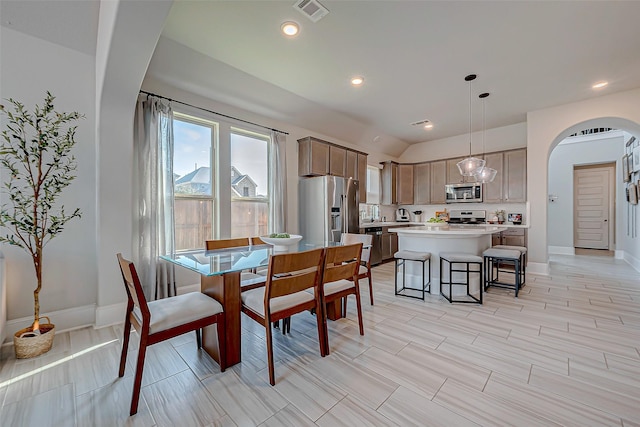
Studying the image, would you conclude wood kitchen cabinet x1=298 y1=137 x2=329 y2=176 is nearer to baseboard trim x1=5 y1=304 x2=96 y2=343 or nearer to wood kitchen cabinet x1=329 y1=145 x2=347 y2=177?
wood kitchen cabinet x1=329 y1=145 x2=347 y2=177

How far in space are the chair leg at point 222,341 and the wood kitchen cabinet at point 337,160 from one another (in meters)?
3.61

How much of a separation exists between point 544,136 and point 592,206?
4.39m

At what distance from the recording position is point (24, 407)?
153cm

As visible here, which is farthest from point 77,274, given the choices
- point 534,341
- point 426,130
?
point 426,130

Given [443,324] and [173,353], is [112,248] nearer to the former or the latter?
[173,353]

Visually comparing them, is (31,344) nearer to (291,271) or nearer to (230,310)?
(230,310)

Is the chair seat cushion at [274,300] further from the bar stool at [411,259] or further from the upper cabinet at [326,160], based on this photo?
the upper cabinet at [326,160]

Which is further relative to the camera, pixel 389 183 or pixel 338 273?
pixel 389 183

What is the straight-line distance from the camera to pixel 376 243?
5.59 meters

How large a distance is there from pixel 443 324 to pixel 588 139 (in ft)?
25.9

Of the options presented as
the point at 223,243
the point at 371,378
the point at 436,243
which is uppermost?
the point at 223,243

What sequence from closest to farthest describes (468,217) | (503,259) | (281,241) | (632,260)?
(281,241) < (503,259) < (632,260) < (468,217)

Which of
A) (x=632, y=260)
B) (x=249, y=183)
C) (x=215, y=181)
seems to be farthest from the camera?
(x=632, y=260)

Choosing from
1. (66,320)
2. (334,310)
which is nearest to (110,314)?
(66,320)
